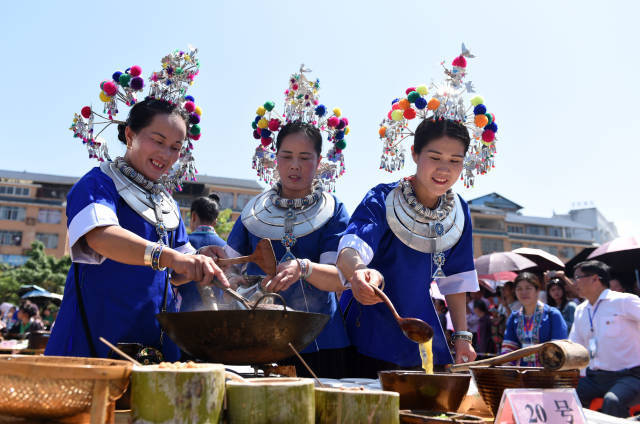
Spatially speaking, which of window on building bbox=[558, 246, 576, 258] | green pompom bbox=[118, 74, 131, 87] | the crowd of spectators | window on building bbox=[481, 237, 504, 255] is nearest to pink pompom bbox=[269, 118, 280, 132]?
green pompom bbox=[118, 74, 131, 87]

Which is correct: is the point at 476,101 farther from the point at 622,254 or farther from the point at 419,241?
the point at 622,254

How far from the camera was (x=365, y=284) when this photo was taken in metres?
1.74

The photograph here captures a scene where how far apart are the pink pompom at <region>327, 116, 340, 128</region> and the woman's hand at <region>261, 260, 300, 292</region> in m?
1.26

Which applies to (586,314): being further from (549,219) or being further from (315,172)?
(549,219)

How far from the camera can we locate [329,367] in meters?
2.41

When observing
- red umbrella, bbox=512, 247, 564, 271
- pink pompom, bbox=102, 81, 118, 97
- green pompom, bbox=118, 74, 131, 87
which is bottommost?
pink pompom, bbox=102, 81, 118, 97

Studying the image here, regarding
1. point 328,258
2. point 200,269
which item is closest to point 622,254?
point 328,258

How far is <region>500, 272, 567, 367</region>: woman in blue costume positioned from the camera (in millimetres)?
5379

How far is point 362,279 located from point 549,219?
55913 mm

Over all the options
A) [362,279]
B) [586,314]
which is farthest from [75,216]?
[586,314]

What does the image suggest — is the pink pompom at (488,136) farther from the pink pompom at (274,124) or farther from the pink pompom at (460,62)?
the pink pompom at (274,124)

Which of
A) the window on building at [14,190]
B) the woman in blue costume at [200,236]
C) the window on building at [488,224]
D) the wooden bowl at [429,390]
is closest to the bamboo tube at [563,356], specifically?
the wooden bowl at [429,390]

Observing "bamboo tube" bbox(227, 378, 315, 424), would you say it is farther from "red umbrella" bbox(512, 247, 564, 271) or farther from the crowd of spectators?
"red umbrella" bbox(512, 247, 564, 271)

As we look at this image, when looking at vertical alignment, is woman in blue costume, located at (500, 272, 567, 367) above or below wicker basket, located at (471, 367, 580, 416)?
above
